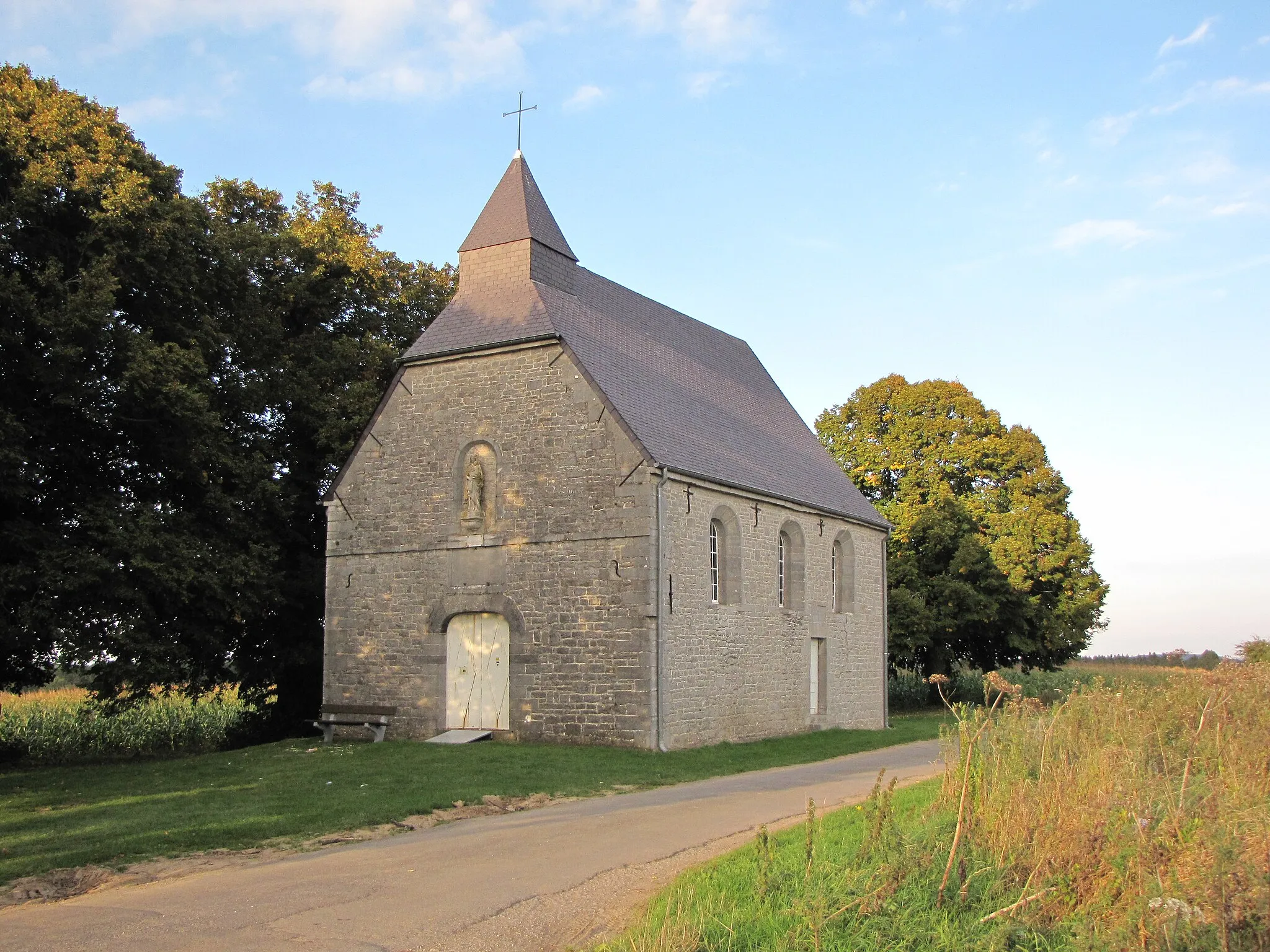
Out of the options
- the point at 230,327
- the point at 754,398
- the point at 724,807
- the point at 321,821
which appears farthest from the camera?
the point at 754,398

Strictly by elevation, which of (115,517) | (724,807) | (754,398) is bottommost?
(724,807)

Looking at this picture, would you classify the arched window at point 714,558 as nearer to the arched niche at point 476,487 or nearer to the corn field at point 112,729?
the arched niche at point 476,487

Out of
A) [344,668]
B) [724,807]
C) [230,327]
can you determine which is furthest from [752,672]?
[230,327]

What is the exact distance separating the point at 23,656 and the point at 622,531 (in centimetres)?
1129

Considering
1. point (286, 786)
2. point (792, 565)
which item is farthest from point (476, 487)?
point (286, 786)

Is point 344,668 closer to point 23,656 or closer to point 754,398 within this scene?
point 23,656

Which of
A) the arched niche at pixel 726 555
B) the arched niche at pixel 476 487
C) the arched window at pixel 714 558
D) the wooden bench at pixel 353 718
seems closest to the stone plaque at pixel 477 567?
the arched niche at pixel 476 487

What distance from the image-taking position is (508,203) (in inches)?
906

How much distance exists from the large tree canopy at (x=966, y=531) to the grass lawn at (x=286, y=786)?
46.5ft

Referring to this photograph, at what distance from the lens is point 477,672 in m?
20.8

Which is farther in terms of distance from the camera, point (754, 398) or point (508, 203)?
point (754, 398)

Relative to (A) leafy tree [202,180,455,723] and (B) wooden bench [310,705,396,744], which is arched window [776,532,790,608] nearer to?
(B) wooden bench [310,705,396,744]

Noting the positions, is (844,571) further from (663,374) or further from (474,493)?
(474,493)

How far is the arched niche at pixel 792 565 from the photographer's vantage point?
24.2 meters
